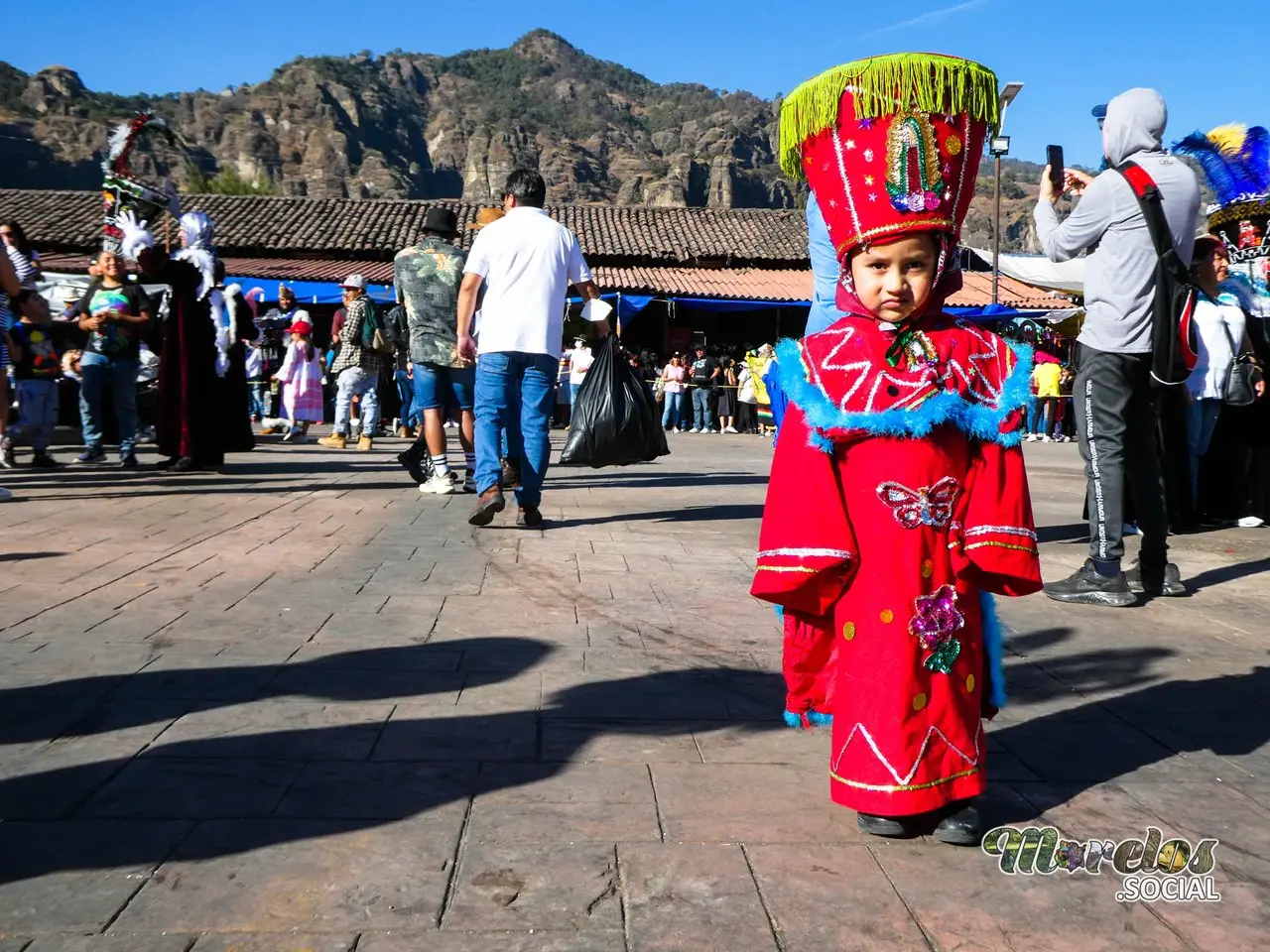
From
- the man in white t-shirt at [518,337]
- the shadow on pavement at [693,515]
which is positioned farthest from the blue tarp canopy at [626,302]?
→ the man in white t-shirt at [518,337]

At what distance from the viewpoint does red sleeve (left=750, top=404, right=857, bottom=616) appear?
2400 mm

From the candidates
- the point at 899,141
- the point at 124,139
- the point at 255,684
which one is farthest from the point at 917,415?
the point at 124,139

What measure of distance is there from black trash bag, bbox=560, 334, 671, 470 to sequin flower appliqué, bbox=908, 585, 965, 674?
4581mm

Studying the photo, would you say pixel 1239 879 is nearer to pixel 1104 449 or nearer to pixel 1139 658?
pixel 1139 658

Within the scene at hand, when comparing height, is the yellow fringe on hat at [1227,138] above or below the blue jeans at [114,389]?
above

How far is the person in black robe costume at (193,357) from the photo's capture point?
359 inches

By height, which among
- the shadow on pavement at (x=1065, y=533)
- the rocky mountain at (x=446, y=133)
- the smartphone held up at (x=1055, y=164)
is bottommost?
the shadow on pavement at (x=1065, y=533)

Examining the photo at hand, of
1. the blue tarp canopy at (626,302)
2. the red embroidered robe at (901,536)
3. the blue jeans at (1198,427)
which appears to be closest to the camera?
the red embroidered robe at (901,536)

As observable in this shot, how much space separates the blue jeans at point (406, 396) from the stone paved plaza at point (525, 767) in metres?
7.86

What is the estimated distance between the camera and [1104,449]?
5.01 metres

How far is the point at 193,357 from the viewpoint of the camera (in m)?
9.20

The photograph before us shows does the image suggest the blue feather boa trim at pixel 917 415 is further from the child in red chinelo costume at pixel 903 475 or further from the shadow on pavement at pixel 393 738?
the shadow on pavement at pixel 393 738

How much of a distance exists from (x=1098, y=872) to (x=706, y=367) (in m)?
22.1

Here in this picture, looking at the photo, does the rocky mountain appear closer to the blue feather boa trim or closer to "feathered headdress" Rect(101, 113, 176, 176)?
"feathered headdress" Rect(101, 113, 176, 176)
